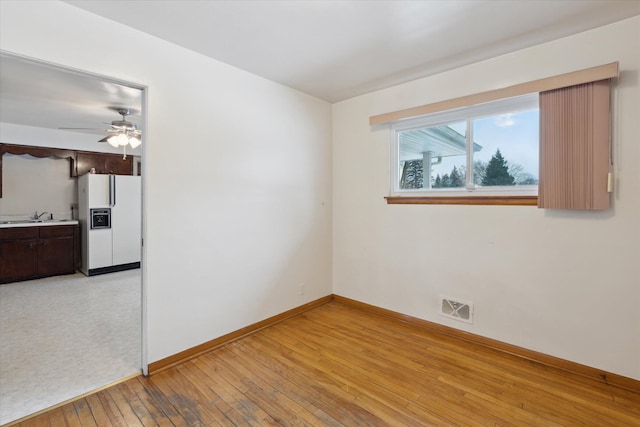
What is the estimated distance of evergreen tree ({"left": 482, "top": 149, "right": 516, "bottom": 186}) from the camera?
101 inches

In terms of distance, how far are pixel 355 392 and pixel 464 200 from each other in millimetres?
1874

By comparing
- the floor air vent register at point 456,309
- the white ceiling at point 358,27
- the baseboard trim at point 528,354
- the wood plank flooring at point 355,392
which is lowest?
the wood plank flooring at point 355,392

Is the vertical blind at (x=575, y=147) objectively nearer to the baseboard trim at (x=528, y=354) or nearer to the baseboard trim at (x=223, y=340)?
the baseboard trim at (x=528, y=354)

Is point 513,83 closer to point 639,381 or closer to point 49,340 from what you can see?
point 639,381

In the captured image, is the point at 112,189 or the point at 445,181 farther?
the point at 112,189

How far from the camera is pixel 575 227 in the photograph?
2.22 meters

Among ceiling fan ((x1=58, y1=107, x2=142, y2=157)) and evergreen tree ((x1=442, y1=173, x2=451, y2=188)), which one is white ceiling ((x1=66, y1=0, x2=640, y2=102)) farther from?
ceiling fan ((x1=58, y1=107, x2=142, y2=157))

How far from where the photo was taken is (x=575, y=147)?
7.04 ft

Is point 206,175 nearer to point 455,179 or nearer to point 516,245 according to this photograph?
point 455,179

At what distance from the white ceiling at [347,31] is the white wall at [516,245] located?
197 mm

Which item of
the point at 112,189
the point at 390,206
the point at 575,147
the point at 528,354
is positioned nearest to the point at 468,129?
the point at 575,147

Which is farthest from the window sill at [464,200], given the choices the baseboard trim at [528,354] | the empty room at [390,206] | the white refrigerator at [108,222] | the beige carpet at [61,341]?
the white refrigerator at [108,222]

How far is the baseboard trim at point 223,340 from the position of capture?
7.45 ft

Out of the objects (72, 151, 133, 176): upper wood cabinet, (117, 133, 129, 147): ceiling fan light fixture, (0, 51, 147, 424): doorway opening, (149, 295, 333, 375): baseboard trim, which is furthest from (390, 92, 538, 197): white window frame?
(72, 151, 133, 176): upper wood cabinet
